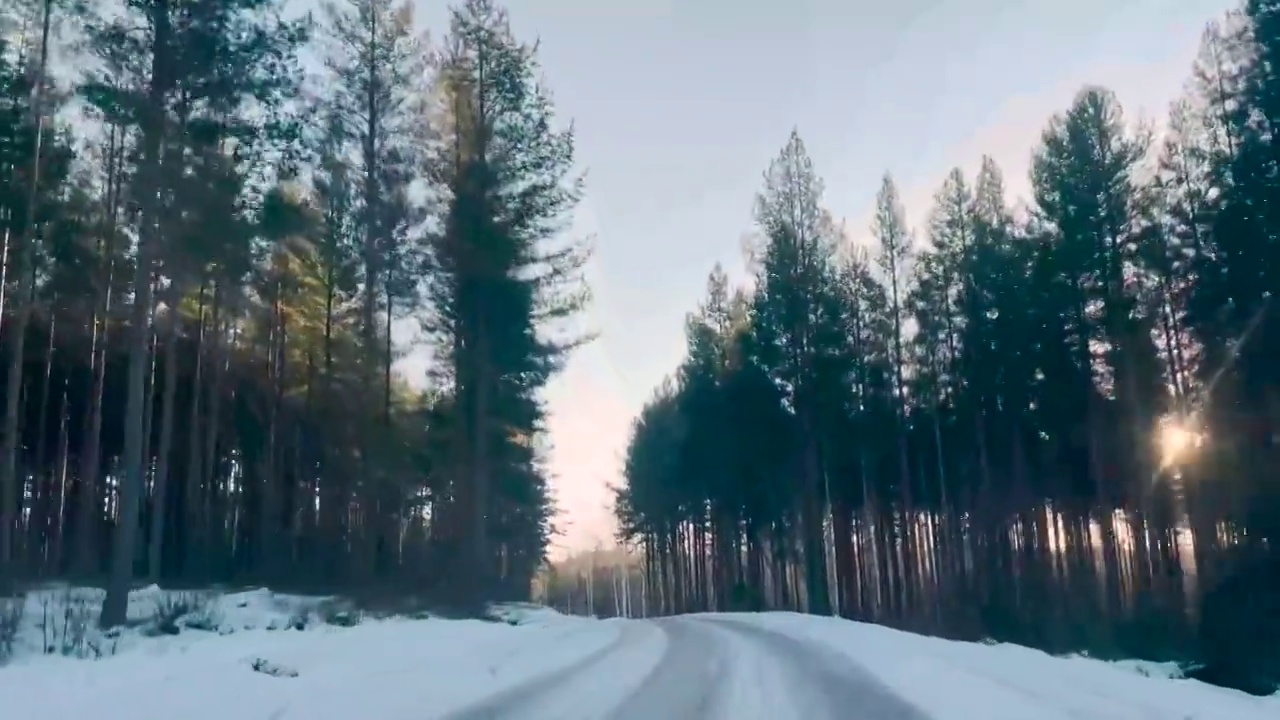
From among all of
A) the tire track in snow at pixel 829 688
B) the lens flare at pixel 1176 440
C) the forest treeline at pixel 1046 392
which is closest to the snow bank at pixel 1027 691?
the tire track in snow at pixel 829 688

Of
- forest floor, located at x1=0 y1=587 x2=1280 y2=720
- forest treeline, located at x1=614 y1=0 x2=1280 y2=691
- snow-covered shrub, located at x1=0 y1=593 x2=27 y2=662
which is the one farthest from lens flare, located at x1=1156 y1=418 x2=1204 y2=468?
snow-covered shrub, located at x1=0 y1=593 x2=27 y2=662

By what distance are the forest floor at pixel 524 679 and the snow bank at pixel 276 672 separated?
30mm

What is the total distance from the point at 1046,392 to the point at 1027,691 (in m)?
32.8

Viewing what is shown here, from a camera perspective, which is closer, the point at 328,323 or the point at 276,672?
the point at 276,672

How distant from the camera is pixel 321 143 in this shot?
23.5 metres

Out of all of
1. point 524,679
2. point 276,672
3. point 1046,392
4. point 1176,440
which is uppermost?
point 1046,392

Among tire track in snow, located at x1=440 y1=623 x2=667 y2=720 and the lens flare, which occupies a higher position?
the lens flare

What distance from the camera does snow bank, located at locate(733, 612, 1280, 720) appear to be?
27.0 ft

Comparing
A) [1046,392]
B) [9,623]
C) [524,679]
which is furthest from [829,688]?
[1046,392]

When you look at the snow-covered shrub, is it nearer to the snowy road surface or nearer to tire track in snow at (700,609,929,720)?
the snowy road surface

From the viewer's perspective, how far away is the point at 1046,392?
132ft

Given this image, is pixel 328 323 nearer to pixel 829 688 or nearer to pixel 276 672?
pixel 276 672

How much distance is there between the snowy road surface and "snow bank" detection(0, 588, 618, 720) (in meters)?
0.45

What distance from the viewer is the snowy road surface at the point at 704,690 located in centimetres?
878
